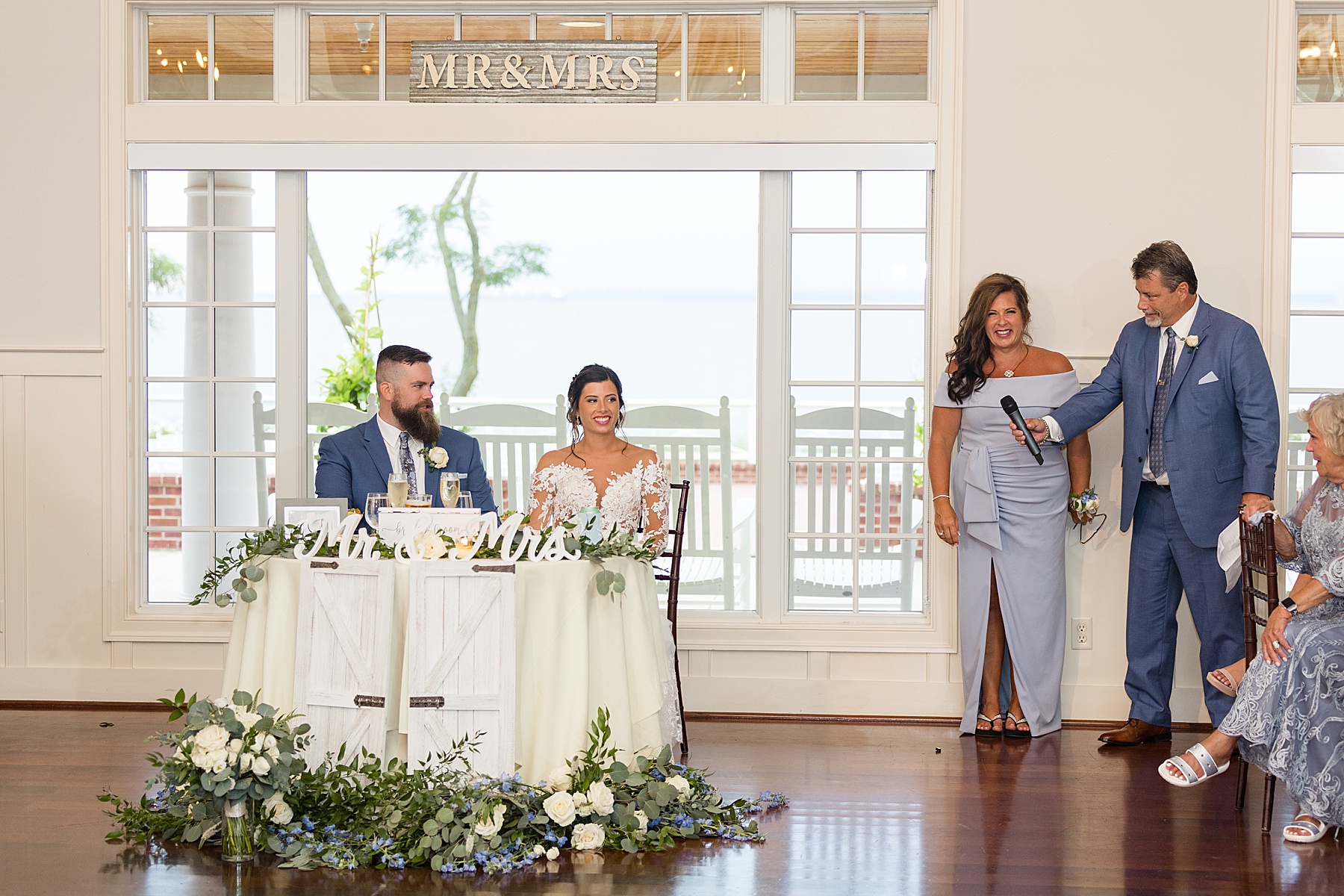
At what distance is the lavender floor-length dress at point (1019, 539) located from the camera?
14.3ft

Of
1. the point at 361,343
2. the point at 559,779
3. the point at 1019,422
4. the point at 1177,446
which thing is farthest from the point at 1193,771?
the point at 361,343

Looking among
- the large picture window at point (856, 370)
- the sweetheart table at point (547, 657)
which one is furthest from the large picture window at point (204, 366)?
the large picture window at point (856, 370)

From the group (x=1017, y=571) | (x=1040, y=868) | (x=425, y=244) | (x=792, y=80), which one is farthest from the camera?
(x=425, y=244)

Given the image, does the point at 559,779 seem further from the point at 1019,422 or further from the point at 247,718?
the point at 1019,422

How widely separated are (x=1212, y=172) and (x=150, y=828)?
14.6 feet

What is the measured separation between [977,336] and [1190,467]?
35.7 inches

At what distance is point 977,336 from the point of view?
4375 mm

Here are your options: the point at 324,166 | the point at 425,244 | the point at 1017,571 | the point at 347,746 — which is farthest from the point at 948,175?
the point at 425,244

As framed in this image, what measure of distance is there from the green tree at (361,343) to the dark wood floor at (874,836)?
2357 mm

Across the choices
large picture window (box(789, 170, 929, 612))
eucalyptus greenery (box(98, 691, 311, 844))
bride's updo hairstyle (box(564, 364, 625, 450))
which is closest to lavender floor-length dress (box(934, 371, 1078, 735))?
large picture window (box(789, 170, 929, 612))

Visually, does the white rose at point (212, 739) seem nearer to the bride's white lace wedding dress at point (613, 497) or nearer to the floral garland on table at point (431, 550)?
the floral garland on table at point (431, 550)

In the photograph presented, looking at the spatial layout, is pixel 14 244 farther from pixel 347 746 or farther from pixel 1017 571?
pixel 1017 571

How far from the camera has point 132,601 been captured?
4812 millimetres

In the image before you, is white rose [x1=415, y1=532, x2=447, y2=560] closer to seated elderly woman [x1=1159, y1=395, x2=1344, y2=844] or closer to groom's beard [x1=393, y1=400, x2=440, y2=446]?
groom's beard [x1=393, y1=400, x2=440, y2=446]
